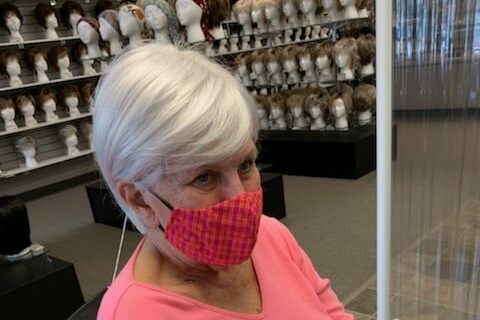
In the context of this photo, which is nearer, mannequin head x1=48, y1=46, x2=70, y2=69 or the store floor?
the store floor

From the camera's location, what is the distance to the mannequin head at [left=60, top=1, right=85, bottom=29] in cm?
535

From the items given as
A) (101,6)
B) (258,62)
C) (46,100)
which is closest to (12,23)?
(46,100)

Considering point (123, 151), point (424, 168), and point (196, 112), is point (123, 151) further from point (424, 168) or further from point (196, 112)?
point (424, 168)

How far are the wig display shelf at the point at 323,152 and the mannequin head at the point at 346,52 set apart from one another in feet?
2.15

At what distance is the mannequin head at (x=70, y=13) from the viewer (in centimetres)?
535

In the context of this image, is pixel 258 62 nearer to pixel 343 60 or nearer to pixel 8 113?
pixel 343 60

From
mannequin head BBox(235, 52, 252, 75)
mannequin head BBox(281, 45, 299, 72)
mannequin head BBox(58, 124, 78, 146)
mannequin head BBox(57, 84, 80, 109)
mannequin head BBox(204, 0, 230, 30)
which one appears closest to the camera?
mannequin head BBox(204, 0, 230, 30)

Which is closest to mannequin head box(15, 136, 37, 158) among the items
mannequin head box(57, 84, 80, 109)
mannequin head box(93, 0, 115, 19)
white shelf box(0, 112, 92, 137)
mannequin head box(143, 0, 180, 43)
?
white shelf box(0, 112, 92, 137)

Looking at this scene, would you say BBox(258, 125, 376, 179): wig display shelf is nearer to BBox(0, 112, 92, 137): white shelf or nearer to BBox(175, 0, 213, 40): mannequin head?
A: BBox(175, 0, 213, 40): mannequin head

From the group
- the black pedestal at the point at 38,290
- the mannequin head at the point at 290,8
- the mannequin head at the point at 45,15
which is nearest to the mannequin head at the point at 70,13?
the mannequin head at the point at 45,15

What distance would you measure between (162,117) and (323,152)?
12.8 ft

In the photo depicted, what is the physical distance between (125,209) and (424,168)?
1.20m

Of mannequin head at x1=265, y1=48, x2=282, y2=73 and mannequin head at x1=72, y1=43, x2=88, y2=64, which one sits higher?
mannequin head at x1=72, y1=43, x2=88, y2=64

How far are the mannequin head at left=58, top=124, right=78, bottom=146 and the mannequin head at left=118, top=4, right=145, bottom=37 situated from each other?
6.77 feet
